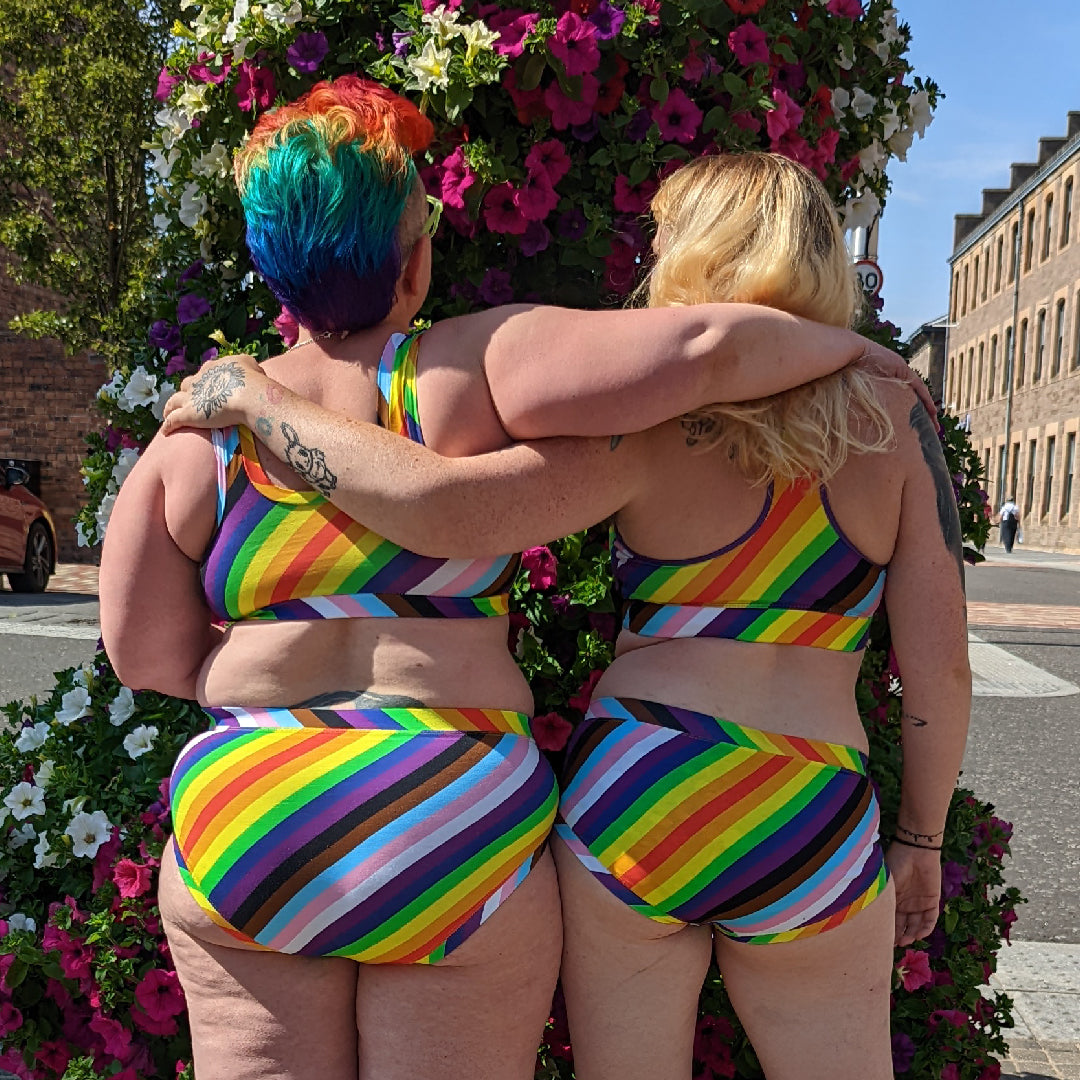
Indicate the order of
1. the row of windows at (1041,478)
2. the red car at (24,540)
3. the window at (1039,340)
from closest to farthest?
the red car at (24,540) → the row of windows at (1041,478) → the window at (1039,340)

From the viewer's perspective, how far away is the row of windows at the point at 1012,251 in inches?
1437

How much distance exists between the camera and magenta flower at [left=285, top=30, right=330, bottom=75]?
2.17 m

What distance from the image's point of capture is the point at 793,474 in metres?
1.52

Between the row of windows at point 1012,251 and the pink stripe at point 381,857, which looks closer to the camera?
the pink stripe at point 381,857

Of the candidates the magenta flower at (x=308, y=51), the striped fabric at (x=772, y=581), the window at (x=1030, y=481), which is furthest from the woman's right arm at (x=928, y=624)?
the window at (x=1030, y=481)

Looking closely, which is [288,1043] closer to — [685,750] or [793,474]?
[685,750]

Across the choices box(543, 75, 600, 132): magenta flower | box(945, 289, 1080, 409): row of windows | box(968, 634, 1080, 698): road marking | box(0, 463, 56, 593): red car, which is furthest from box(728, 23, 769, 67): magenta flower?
box(945, 289, 1080, 409): row of windows

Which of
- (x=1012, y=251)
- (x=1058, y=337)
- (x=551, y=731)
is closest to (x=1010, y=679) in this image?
(x=551, y=731)

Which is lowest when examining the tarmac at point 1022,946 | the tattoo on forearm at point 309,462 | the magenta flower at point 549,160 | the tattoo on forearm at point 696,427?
the tarmac at point 1022,946

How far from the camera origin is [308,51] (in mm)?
2182

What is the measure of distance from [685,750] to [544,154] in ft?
3.97

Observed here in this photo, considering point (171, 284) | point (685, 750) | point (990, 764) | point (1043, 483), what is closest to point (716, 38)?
point (171, 284)

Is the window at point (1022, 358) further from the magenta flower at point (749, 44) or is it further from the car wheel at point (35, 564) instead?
the magenta flower at point (749, 44)

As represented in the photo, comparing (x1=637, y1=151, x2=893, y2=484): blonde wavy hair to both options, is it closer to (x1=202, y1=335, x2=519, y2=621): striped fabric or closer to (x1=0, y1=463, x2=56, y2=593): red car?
(x1=202, y1=335, x2=519, y2=621): striped fabric
